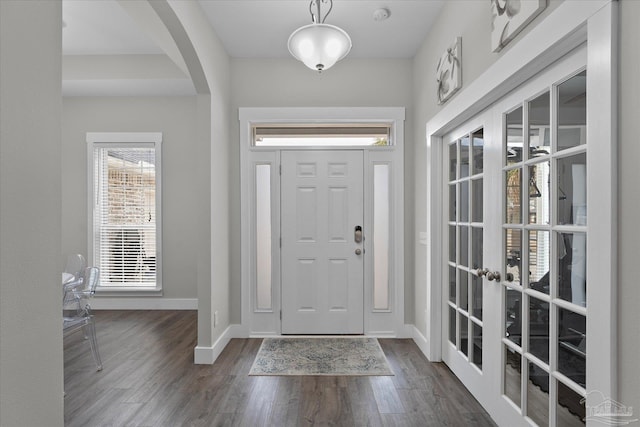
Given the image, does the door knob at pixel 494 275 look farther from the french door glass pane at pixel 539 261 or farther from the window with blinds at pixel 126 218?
the window with blinds at pixel 126 218

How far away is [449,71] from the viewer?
2.71m

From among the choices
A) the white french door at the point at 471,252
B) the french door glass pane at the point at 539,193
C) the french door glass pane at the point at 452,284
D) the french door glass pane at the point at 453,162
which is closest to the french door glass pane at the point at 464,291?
the white french door at the point at 471,252

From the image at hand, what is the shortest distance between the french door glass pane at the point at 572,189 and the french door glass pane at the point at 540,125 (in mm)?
157

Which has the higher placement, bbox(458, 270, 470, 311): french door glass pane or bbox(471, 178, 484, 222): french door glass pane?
bbox(471, 178, 484, 222): french door glass pane

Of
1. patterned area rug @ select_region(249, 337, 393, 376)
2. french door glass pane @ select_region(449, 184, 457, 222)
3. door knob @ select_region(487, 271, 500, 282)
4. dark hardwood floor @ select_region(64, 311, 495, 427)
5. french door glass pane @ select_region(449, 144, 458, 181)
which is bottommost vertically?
patterned area rug @ select_region(249, 337, 393, 376)

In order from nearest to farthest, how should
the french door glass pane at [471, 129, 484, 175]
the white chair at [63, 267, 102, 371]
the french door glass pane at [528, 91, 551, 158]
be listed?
the french door glass pane at [528, 91, 551, 158]
the french door glass pane at [471, 129, 484, 175]
the white chair at [63, 267, 102, 371]

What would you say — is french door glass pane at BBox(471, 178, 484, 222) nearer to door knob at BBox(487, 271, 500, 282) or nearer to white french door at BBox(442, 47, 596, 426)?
white french door at BBox(442, 47, 596, 426)

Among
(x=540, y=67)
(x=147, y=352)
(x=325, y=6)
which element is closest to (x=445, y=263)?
(x=540, y=67)

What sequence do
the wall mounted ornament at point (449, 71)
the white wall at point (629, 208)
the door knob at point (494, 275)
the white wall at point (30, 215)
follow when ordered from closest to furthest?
1. the white wall at point (30, 215)
2. the white wall at point (629, 208)
3. the door knob at point (494, 275)
4. the wall mounted ornament at point (449, 71)

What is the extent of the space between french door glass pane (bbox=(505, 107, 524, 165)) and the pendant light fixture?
113 centimetres

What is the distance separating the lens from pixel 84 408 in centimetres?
238

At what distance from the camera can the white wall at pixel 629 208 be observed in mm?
1156

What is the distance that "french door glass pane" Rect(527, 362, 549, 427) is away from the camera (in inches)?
69.4

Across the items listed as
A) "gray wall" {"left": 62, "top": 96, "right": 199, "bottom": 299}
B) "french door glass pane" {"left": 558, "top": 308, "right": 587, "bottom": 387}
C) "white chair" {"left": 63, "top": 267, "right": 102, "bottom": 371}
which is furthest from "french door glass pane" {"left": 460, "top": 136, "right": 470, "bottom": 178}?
"gray wall" {"left": 62, "top": 96, "right": 199, "bottom": 299}
